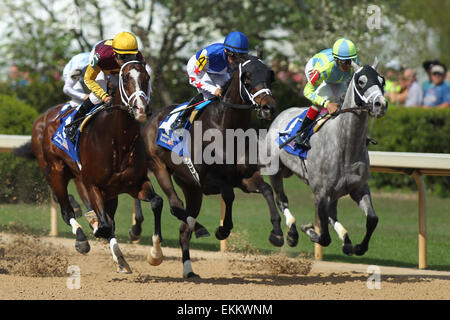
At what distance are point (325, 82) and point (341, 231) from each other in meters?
1.33

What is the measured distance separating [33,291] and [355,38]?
841 cm

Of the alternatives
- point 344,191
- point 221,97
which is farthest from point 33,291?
point 344,191

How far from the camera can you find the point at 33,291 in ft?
19.4

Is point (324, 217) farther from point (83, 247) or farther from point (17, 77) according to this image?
point (17, 77)

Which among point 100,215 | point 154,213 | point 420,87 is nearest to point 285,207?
point 154,213

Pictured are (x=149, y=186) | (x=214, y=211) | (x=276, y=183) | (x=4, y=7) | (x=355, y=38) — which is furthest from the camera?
(x=4, y=7)

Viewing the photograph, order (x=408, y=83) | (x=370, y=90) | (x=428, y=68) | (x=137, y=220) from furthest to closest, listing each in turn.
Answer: (x=408, y=83) < (x=428, y=68) < (x=137, y=220) < (x=370, y=90)

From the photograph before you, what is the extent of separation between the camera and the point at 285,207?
24.6 feet

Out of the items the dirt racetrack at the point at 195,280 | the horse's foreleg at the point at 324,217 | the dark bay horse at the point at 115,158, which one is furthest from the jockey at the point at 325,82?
the dark bay horse at the point at 115,158

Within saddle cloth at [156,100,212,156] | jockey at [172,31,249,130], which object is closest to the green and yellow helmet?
jockey at [172,31,249,130]

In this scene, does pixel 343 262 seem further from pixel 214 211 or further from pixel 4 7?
pixel 4 7

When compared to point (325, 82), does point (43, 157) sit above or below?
below

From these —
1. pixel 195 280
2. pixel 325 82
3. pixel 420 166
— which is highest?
pixel 325 82
